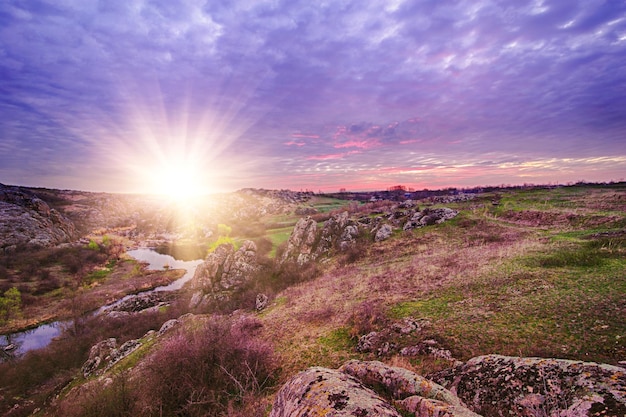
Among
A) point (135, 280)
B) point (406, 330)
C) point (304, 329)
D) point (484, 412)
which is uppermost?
point (484, 412)

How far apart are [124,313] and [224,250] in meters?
16.2

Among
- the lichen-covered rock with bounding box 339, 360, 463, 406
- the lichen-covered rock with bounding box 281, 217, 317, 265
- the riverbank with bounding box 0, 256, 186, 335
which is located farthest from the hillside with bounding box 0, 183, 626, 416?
the riverbank with bounding box 0, 256, 186, 335

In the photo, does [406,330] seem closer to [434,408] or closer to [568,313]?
[568,313]

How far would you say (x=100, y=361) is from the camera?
74.8 ft

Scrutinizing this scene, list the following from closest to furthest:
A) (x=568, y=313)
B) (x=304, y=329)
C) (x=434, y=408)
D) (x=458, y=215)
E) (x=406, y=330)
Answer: (x=434, y=408), (x=568, y=313), (x=406, y=330), (x=304, y=329), (x=458, y=215)

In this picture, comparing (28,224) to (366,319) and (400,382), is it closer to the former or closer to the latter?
(366,319)

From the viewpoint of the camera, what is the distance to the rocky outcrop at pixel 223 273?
3716cm

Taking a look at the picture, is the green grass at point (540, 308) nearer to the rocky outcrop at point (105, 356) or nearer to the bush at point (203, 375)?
the bush at point (203, 375)

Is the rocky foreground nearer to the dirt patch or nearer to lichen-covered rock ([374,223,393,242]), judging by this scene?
the dirt patch

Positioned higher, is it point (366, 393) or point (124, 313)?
point (366, 393)

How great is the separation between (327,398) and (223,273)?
124ft

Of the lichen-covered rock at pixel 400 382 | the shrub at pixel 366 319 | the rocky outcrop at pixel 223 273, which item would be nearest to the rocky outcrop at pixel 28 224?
the rocky outcrop at pixel 223 273

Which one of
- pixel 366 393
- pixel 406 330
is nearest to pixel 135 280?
pixel 406 330

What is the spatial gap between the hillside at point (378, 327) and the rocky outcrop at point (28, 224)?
290 ft
